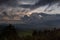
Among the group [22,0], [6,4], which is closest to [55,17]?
[22,0]

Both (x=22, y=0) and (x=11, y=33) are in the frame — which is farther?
(x=22, y=0)

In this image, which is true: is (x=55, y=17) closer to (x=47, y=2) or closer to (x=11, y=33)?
(x=47, y=2)

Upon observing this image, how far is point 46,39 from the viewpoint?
1093mm

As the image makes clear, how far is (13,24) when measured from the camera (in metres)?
1.12

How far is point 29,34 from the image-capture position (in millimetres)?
1090

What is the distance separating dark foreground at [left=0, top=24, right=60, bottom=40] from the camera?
109 centimetres

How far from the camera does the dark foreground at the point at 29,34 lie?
109 centimetres

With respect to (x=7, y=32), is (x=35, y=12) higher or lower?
higher

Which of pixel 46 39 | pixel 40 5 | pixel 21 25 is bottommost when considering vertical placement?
pixel 46 39

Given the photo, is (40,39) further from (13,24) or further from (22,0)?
(22,0)

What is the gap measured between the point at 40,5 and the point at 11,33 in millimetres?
366

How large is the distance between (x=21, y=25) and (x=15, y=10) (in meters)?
0.18

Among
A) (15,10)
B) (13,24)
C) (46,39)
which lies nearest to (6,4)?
(15,10)

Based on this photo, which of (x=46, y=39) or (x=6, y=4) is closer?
(x=46, y=39)
